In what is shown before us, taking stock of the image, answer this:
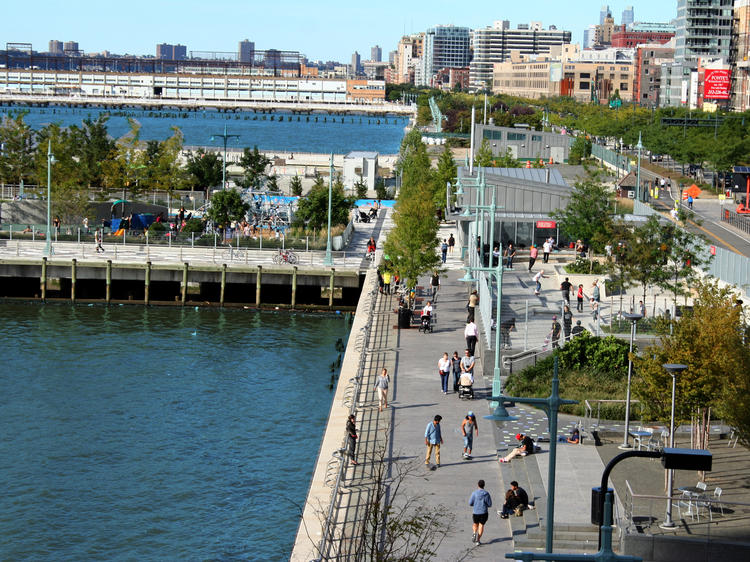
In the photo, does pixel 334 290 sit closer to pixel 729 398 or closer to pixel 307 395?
pixel 307 395

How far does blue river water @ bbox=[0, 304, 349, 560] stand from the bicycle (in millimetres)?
3147

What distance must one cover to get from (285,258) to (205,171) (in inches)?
1032

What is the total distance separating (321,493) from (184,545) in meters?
3.77

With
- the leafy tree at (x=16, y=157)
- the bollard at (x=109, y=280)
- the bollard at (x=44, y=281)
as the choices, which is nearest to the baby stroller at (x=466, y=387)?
the bollard at (x=109, y=280)

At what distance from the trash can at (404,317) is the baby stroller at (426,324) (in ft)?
2.28

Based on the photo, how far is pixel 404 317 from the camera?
39.8m

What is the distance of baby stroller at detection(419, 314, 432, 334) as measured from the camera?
38.8m

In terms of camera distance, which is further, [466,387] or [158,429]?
[158,429]

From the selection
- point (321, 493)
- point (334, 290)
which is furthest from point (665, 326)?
point (334, 290)

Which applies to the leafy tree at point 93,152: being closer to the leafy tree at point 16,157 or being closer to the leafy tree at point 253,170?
the leafy tree at point 16,157

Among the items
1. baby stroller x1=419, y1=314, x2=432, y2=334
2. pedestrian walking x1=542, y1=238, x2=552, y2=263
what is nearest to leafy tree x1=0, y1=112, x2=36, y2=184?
pedestrian walking x1=542, y1=238, x2=552, y2=263

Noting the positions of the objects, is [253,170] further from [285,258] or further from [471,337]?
[471,337]

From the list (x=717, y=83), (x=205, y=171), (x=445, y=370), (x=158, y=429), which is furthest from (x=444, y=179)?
(x=717, y=83)

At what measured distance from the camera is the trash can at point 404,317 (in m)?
39.6
